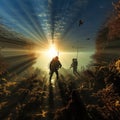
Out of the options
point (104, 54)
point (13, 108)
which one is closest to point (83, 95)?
point (13, 108)

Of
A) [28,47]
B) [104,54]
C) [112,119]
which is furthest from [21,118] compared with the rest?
[28,47]

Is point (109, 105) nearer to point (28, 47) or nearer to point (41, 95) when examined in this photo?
point (41, 95)

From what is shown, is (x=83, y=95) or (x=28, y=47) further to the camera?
(x=28, y=47)

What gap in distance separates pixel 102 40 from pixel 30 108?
22.5 meters

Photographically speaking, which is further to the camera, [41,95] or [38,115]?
[41,95]

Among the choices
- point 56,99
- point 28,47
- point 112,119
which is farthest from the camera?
point 28,47

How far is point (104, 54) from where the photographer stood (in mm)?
31047

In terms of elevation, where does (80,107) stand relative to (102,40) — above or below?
below

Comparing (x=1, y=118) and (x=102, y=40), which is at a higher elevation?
(x=102, y=40)

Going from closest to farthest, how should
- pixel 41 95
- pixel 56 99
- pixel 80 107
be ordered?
pixel 80 107
pixel 56 99
pixel 41 95

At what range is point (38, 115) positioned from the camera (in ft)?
31.4

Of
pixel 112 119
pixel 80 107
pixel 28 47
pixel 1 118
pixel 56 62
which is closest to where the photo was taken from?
pixel 112 119

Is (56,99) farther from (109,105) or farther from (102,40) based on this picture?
(102,40)

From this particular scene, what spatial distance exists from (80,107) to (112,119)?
67.5 inches
